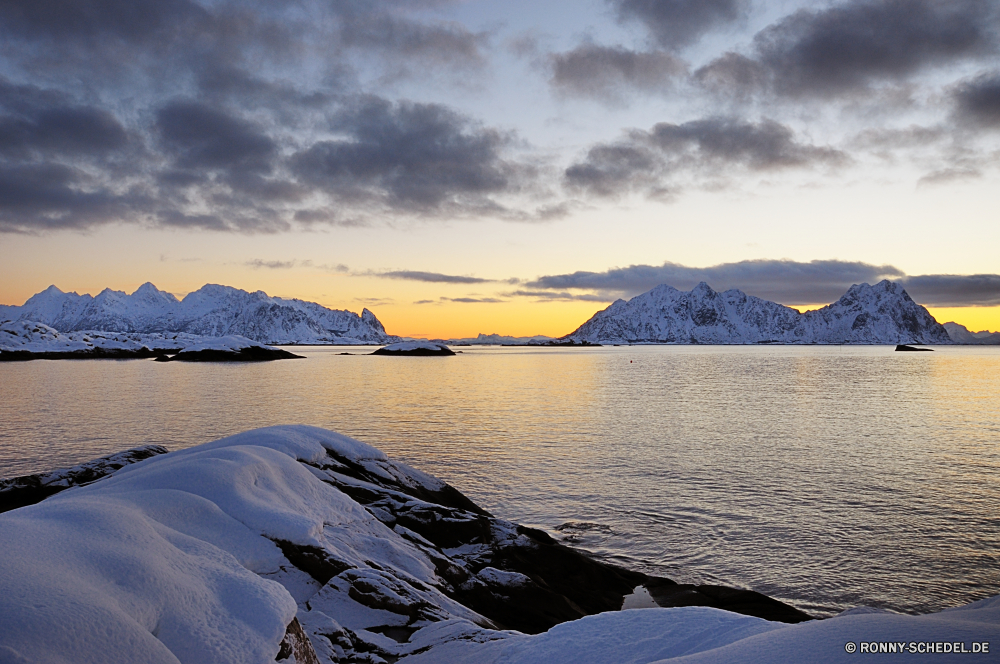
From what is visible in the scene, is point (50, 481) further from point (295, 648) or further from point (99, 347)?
point (99, 347)

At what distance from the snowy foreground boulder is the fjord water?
10.6ft

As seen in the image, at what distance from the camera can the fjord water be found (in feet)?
40.3

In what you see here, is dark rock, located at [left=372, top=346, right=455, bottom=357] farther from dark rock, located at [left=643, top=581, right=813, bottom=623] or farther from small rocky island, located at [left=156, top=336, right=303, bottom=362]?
dark rock, located at [left=643, top=581, right=813, bottom=623]

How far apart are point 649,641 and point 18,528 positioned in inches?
224

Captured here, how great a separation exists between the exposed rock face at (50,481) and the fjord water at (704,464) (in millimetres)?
9820

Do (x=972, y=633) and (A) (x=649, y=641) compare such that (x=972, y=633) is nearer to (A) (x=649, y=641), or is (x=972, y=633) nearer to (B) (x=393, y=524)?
(A) (x=649, y=641)

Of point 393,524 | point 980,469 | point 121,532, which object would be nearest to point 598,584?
point 393,524

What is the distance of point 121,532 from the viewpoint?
4.91m

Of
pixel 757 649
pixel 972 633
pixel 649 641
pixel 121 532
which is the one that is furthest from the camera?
pixel 649 641

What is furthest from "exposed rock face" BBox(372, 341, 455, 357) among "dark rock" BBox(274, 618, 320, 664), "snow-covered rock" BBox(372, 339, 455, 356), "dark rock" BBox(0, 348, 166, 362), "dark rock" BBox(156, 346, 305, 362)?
"dark rock" BBox(274, 618, 320, 664)

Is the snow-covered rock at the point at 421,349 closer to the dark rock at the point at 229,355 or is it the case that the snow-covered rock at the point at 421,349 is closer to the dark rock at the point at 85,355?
the dark rock at the point at 229,355

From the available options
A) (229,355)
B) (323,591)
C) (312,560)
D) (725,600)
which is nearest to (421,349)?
(229,355)

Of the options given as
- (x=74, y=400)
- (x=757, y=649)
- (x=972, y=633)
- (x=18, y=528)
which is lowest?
(x=74, y=400)

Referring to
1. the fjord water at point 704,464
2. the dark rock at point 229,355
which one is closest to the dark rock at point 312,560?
the fjord water at point 704,464
